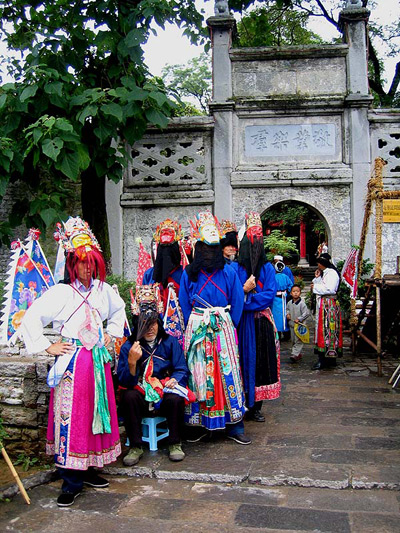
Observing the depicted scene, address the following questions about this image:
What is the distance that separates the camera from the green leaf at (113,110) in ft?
22.8

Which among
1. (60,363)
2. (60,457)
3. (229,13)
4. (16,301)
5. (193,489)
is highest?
(229,13)

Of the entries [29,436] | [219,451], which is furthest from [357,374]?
[29,436]

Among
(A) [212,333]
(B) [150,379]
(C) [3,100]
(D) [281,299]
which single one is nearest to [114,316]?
(B) [150,379]

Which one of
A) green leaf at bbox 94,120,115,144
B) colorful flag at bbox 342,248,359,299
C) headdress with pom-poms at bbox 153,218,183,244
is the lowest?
colorful flag at bbox 342,248,359,299

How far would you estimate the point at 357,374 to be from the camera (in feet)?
25.9

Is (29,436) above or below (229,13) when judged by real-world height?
below

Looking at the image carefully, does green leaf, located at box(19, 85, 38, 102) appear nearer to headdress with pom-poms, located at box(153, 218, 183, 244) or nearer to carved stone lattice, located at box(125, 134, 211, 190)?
headdress with pom-poms, located at box(153, 218, 183, 244)

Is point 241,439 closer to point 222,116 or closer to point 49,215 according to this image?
point 49,215

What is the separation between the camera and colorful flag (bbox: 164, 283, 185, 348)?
582cm

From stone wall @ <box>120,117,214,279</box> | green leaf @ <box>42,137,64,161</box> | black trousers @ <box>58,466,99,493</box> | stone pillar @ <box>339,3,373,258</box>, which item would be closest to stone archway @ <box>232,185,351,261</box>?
stone pillar @ <box>339,3,373,258</box>

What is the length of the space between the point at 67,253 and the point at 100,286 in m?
0.34

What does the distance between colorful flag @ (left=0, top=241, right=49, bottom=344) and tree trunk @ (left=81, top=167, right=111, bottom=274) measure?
4.10 metres

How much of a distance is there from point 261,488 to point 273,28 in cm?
1401

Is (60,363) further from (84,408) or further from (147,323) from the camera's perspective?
(147,323)
